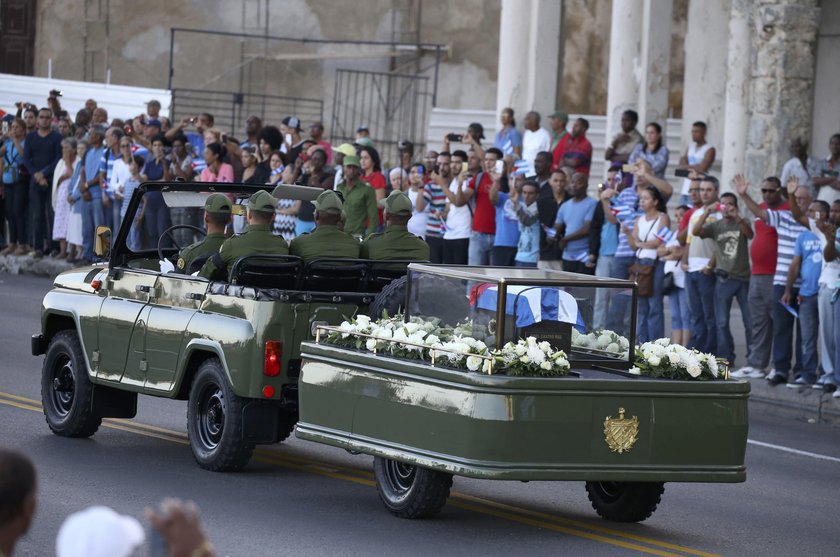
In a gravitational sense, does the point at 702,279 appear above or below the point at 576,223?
below

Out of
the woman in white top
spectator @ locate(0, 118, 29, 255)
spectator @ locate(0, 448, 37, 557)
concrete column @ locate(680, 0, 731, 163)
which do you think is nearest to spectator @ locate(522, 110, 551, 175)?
concrete column @ locate(680, 0, 731, 163)

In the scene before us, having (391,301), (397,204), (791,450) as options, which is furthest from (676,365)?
(791,450)

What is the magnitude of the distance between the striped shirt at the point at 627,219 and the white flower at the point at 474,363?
9548mm

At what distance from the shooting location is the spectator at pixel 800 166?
64.0 ft

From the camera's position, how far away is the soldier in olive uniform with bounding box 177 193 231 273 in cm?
1128

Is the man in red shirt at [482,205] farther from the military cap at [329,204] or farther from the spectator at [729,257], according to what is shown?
the military cap at [329,204]

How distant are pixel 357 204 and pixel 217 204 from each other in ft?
22.8

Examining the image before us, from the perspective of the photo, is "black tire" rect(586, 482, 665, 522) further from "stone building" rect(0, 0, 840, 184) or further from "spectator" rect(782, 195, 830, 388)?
"stone building" rect(0, 0, 840, 184)

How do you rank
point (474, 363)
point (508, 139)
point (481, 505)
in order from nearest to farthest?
point (474, 363), point (481, 505), point (508, 139)

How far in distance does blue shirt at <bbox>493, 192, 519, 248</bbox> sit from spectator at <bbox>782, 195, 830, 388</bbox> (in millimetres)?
4317

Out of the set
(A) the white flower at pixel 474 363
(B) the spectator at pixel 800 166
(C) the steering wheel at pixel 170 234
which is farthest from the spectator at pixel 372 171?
(A) the white flower at pixel 474 363

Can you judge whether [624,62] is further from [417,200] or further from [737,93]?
[417,200]

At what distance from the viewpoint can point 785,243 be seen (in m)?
16.6

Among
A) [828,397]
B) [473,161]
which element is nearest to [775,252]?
[828,397]
